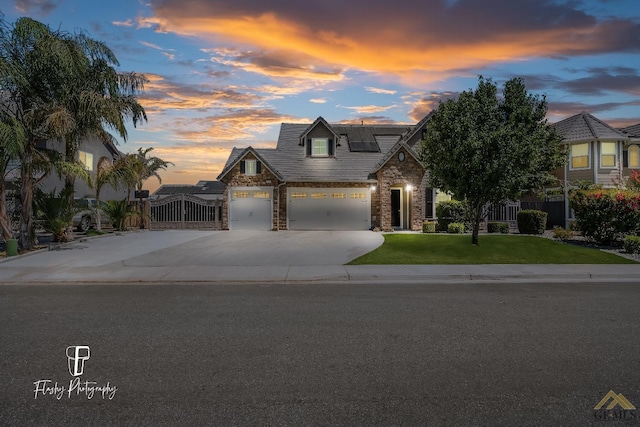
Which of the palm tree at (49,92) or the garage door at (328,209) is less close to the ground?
the palm tree at (49,92)

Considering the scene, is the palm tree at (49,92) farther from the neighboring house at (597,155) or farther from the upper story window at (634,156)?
the upper story window at (634,156)

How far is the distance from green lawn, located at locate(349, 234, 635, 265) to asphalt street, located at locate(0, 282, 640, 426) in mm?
5582

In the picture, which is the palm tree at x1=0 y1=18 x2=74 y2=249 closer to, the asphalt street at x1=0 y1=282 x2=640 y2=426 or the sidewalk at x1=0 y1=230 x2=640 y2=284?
the sidewalk at x1=0 y1=230 x2=640 y2=284

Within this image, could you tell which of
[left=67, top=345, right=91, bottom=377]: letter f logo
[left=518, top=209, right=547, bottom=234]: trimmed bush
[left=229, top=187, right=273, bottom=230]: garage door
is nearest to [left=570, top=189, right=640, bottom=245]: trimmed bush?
[left=518, top=209, right=547, bottom=234]: trimmed bush

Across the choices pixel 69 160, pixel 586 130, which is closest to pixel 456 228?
pixel 586 130

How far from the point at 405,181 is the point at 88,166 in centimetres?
2412

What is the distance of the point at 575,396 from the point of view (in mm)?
4336

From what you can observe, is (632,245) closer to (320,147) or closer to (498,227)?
(498,227)

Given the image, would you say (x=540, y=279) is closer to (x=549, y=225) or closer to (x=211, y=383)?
(x=211, y=383)

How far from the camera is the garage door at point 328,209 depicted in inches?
1136

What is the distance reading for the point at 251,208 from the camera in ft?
94.4

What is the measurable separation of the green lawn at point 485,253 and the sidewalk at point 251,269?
948mm

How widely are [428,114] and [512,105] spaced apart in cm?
1144

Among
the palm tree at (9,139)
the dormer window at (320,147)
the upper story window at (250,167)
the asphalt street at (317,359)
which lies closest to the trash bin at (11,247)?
the palm tree at (9,139)
